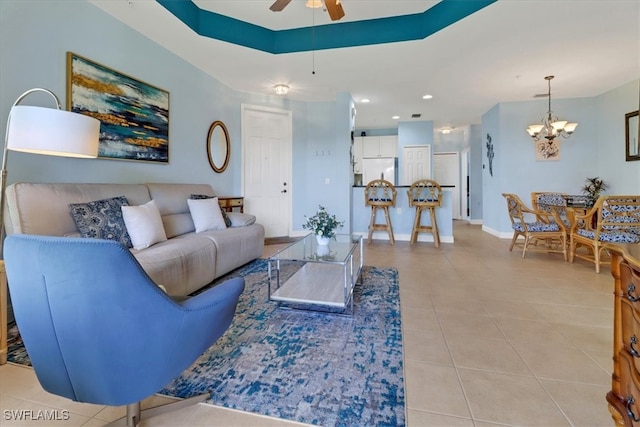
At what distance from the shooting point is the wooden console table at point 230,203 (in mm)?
4468

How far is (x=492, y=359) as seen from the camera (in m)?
1.61

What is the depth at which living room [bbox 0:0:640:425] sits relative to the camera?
7.27 ft

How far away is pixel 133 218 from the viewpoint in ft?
7.66

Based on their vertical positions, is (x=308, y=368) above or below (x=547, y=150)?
below

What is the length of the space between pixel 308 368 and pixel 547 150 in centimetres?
599

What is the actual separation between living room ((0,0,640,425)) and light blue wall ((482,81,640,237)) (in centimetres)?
2

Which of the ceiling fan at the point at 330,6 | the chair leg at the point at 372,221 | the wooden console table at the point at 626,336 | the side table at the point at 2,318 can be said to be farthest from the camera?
the chair leg at the point at 372,221

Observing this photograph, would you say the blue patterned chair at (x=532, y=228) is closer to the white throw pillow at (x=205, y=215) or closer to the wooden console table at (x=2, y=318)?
the white throw pillow at (x=205, y=215)

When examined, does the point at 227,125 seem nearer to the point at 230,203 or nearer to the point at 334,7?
the point at 230,203

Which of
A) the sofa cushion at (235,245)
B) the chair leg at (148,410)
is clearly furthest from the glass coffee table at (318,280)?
the chair leg at (148,410)

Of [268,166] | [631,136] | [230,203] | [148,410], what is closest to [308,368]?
[148,410]

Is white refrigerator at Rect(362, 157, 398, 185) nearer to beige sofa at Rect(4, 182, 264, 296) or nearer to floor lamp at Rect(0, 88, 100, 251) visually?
beige sofa at Rect(4, 182, 264, 296)

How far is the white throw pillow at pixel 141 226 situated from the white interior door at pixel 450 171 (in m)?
7.82

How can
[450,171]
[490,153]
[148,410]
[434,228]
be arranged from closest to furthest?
1. [148,410]
2. [434,228]
3. [490,153]
4. [450,171]
